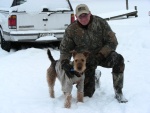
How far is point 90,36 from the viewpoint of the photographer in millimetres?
5820

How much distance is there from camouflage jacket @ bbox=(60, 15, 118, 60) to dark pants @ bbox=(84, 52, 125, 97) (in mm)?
157

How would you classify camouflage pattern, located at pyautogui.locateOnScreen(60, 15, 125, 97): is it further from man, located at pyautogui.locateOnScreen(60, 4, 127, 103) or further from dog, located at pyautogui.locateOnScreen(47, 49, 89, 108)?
dog, located at pyautogui.locateOnScreen(47, 49, 89, 108)

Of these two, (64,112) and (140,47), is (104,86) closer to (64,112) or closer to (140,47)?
(64,112)

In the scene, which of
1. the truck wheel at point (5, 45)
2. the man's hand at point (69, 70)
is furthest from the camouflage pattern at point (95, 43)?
the truck wheel at point (5, 45)

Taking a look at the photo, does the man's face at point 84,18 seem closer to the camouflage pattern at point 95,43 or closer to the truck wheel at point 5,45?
the camouflage pattern at point 95,43

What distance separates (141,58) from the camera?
9141 mm

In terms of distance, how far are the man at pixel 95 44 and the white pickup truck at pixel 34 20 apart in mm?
4285

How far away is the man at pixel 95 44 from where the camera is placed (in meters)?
5.68

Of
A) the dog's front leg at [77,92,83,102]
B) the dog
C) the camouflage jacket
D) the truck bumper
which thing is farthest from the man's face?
the truck bumper

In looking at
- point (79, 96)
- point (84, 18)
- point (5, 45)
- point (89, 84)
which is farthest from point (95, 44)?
point (5, 45)

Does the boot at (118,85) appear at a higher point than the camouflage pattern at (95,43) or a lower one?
lower

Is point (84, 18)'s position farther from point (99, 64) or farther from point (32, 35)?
point (32, 35)

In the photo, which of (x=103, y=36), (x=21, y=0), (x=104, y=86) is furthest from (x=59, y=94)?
(x=21, y=0)

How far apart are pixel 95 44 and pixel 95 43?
0.02 meters
